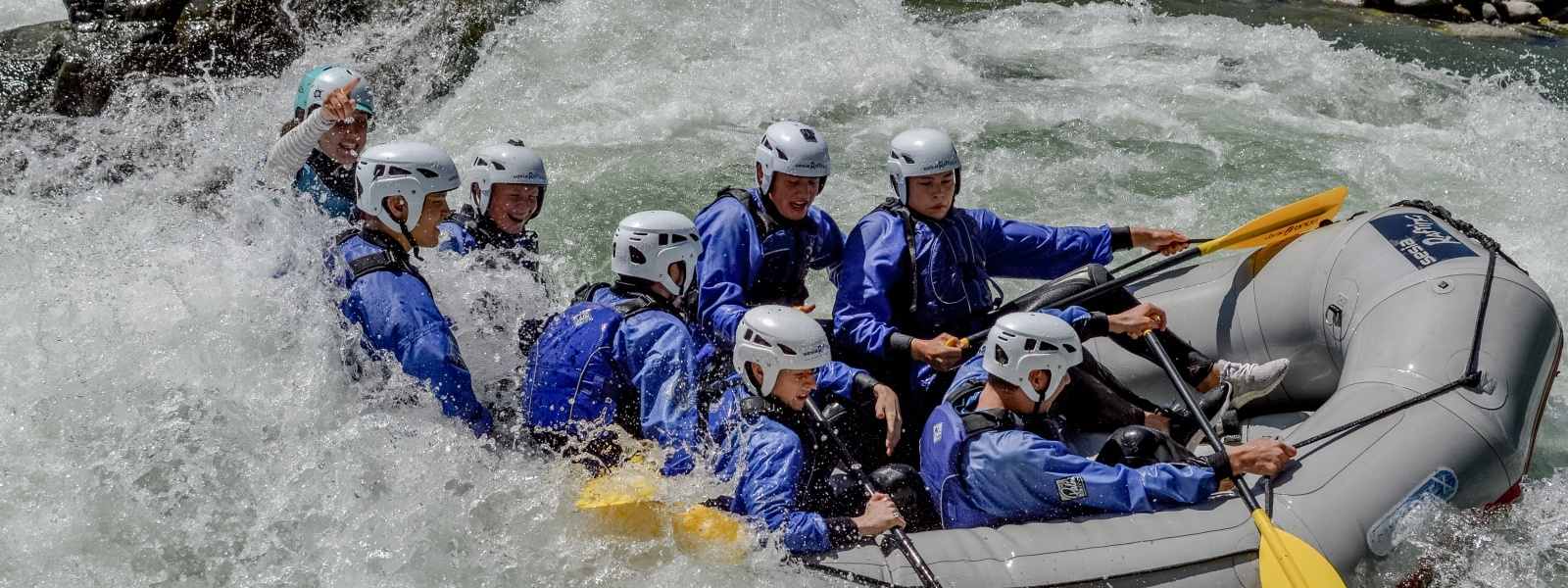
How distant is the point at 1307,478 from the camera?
4465 millimetres

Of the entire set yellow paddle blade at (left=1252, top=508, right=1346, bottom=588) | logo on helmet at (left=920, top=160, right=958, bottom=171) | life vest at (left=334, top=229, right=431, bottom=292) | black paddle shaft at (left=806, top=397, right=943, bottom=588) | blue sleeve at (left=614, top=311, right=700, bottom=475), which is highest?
logo on helmet at (left=920, top=160, right=958, bottom=171)

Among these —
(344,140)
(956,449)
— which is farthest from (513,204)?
(956,449)

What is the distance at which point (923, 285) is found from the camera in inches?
210

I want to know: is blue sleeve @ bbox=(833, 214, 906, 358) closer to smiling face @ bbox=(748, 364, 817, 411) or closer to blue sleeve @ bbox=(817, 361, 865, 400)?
blue sleeve @ bbox=(817, 361, 865, 400)

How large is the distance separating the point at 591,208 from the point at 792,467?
527cm

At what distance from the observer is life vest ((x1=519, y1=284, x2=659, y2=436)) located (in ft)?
14.5

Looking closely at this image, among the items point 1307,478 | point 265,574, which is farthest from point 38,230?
point 1307,478

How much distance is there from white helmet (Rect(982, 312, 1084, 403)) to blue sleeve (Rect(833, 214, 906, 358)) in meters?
0.85

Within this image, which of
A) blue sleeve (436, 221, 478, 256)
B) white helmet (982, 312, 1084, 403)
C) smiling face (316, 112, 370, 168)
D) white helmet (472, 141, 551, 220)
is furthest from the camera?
smiling face (316, 112, 370, 168)

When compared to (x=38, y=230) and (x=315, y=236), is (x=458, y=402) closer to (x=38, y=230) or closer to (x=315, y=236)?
(x=315, y=236)

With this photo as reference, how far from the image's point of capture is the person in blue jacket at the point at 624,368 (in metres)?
4.33

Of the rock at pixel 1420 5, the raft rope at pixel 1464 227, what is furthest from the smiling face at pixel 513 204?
the rock at pixel 1420 5

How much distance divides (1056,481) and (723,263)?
1701 millimetres

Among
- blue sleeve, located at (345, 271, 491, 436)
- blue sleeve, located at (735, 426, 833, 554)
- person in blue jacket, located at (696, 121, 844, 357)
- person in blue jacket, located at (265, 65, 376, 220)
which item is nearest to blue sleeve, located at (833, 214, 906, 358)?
person in blue jacket, located at (696, 121, 844, 357)
